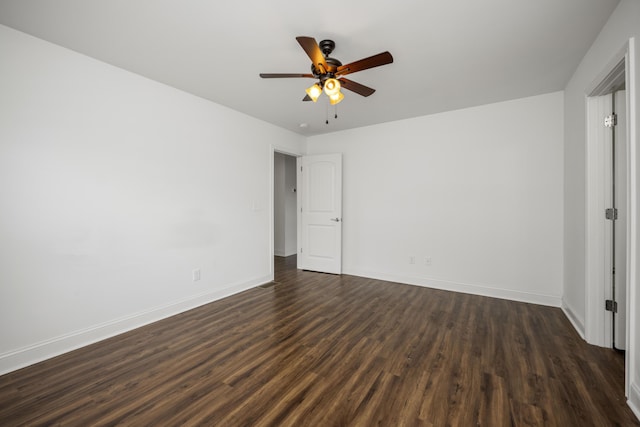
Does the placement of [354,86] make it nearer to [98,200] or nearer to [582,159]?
[582,159]

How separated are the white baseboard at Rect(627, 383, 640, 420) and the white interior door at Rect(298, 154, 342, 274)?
11.3ft

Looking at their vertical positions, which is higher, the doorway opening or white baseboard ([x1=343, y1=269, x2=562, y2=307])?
the doorway opening

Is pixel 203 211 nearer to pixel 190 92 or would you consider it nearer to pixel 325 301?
pixel 190 92

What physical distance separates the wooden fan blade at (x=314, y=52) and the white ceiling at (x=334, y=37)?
0.25 metres

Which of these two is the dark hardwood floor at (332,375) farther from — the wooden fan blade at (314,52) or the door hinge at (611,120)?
the wooden fan blade at (314,52)

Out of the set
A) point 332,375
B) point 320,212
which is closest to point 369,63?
point 332,375

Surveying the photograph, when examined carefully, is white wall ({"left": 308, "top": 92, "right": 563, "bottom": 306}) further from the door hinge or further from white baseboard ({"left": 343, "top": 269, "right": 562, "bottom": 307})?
the door hinge

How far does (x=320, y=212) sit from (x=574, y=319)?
140 inches

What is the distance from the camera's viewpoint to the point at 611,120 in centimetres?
222

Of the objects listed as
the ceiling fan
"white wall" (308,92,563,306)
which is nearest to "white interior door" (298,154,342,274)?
→ "white wall" (308,92,563,306)

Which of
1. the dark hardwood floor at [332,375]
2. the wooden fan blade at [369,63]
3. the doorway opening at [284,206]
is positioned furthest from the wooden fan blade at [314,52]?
the doorway opening at [284,206]

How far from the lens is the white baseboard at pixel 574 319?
2.47m

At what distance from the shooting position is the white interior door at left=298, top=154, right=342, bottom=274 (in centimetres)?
468

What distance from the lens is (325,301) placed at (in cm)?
338
